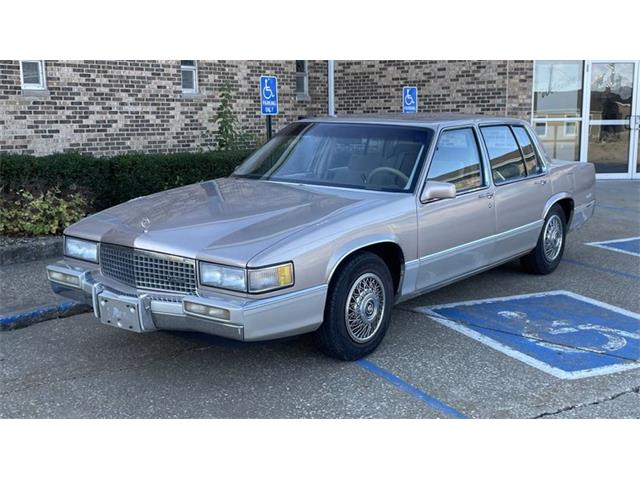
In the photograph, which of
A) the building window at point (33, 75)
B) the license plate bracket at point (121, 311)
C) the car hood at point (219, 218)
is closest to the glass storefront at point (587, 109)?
the building window at point (33, 75)

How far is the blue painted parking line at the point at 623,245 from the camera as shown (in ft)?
26.8

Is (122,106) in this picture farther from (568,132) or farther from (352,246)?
(568,132)

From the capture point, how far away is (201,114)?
471 inches

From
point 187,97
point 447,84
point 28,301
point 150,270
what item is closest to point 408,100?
point 447,84

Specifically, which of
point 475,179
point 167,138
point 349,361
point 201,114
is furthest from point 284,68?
point 349,361

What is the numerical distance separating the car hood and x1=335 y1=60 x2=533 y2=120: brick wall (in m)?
9.49

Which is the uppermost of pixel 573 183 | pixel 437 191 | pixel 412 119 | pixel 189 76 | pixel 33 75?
pixel 189 76

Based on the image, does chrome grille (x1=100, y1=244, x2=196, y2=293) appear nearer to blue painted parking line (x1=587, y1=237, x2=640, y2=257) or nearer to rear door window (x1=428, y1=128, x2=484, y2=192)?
rear door window (x1=428, y1=128, x2=484, y2=192)

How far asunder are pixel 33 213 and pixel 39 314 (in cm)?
234

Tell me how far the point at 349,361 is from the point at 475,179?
2075mm

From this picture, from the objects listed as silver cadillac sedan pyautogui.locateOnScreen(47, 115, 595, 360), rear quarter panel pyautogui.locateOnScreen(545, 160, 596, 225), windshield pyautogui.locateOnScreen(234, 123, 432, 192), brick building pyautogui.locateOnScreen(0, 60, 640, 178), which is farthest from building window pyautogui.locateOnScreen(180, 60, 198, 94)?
rear quarter panel pyautogui.locateOnScreen(545, 160, 596, 225)

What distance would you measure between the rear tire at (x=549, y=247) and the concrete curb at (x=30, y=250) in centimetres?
518

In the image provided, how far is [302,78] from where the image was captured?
14.7m

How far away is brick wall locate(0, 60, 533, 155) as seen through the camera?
972cm
